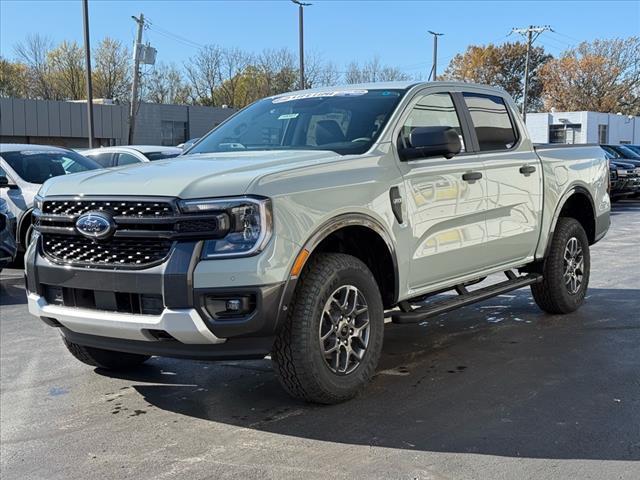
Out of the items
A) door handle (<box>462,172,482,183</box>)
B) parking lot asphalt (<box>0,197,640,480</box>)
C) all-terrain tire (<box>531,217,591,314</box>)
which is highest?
door handle (<box>462,172,482,183</box>)

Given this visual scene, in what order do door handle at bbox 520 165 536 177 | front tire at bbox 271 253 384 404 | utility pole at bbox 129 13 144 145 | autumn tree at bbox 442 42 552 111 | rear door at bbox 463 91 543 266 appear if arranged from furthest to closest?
autumn tree at bbox 442 42 552 111 < utility pole at bbox 129 13 144 145 < door handle at bbox 520 165 536 177 < rear door at bbox 463 91 543 266 < front tire at bbox 271 253 384 404

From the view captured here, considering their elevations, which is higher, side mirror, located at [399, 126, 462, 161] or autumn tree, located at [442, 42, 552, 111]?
autumn tree, located at [442, 42, 552, 111]

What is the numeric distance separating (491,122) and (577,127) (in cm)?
5600

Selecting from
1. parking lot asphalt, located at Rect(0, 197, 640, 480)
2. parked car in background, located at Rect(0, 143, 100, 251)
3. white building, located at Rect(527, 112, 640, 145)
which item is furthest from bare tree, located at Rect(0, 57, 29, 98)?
parking lot asphalt, located at Rect(0, 197, 640, 480)

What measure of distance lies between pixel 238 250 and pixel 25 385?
2.28 metres

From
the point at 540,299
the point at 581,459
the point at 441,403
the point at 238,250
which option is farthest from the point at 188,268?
the point at 540,299

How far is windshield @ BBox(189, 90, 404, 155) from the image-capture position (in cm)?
504

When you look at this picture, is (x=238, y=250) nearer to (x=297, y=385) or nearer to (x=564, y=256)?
(x=297, y=385)

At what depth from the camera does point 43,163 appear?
35.4ft

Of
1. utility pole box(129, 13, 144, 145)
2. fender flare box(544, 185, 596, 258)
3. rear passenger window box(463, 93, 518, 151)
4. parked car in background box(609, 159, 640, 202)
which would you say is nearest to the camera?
rear passenger window box(463, 93, 518, 151)

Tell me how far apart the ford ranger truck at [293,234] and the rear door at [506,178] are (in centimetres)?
2

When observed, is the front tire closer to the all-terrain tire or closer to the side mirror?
the side mirror

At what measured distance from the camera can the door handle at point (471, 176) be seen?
5387mm

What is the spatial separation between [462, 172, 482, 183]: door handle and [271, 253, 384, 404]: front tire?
4.20ft
